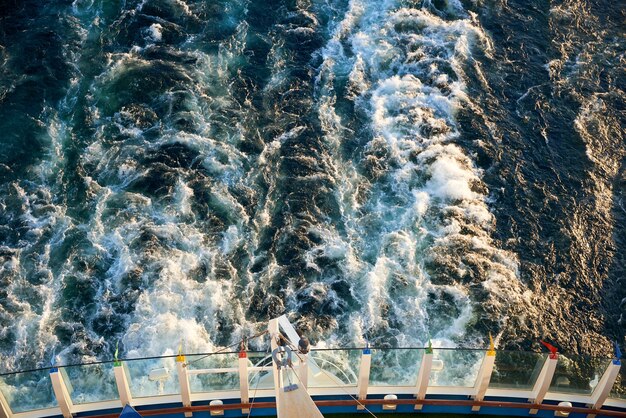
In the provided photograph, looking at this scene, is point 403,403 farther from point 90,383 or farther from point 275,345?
point 90,383

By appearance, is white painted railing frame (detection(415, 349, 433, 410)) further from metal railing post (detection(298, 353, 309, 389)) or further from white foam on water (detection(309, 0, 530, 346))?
white foam on water (detection(309, 0, 530, 346))

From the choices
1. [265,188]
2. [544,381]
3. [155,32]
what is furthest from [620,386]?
[155,32]

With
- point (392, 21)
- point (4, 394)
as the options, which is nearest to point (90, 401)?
point (4, 394)

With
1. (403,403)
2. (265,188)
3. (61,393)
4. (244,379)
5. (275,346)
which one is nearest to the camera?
(275,346)

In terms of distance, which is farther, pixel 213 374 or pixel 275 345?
pixel 213 374

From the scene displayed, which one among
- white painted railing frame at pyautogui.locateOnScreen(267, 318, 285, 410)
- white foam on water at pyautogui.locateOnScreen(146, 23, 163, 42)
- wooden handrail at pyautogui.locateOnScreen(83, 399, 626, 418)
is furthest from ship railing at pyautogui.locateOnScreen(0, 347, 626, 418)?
white foam on water at pyautogui.locateOnScreen(146, 23, 163, 42)

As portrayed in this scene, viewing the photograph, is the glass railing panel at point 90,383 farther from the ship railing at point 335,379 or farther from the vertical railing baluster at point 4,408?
the vertical railing baluster at point 4,408
